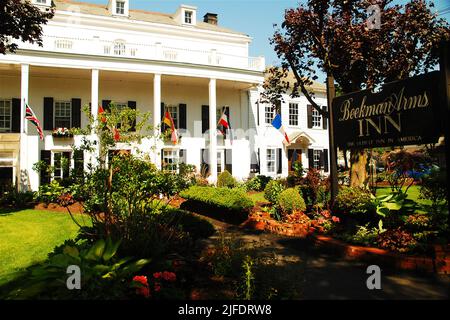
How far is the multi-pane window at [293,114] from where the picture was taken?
2450 cm

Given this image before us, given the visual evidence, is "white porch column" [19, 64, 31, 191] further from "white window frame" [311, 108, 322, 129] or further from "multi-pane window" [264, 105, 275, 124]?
"white window frame" [311, 108, 322, 129]

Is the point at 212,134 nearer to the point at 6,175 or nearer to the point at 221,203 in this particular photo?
the point at 221,203

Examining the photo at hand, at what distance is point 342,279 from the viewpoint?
498 cm

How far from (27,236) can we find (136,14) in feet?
57.4

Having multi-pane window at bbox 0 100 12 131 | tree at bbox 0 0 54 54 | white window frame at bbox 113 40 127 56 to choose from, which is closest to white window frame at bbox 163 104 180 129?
white window frame at bbox 113 40 127 56

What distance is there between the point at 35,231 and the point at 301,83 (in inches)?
367

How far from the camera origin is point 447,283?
15.6 feet

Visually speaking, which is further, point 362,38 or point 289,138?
point 289,138

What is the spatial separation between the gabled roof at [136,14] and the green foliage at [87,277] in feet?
62.5

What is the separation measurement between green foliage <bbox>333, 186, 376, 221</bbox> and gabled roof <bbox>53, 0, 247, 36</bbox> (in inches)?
701

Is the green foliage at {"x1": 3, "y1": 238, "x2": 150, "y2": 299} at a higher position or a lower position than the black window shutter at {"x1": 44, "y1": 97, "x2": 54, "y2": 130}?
lower

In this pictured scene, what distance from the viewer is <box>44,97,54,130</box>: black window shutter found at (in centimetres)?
1784

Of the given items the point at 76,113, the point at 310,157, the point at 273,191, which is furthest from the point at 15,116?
the point at 310,157

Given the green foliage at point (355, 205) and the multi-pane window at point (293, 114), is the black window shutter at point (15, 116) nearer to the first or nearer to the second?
the green foliage at point (355, 205)
